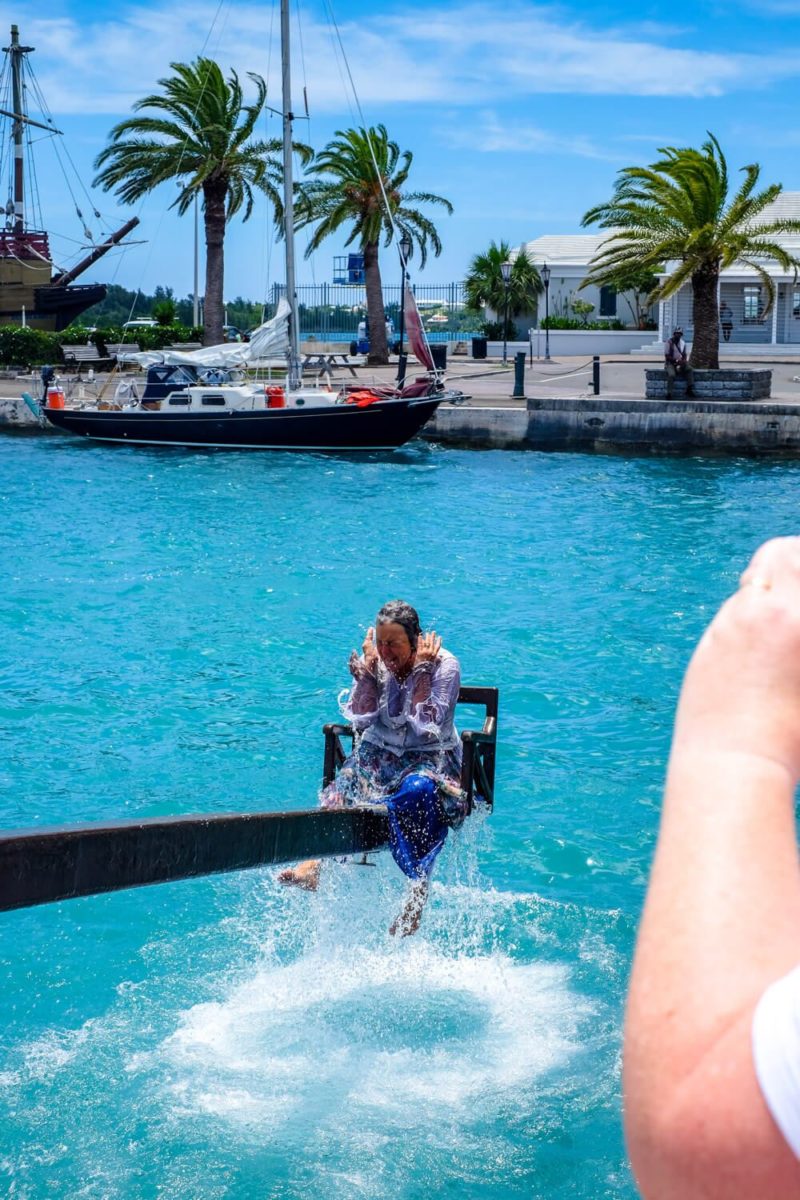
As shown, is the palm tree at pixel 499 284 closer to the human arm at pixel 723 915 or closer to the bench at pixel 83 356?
the bench at pixel 83 356

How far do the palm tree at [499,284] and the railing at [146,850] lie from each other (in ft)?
166

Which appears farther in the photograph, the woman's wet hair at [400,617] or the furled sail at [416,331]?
the furled sail at [416,331]

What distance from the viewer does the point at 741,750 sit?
79 centimetres

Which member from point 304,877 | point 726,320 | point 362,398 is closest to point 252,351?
point 362,398

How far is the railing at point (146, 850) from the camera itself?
214 cm

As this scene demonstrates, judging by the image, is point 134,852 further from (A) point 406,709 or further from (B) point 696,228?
(B) point 696,228

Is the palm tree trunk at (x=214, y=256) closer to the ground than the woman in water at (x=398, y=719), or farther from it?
farther from it

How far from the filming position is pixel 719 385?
2942 cm

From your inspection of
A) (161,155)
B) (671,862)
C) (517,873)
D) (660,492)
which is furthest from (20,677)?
(161,155)

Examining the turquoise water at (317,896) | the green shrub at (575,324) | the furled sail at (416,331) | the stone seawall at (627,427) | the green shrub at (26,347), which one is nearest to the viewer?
the turquoise water at (317,896)

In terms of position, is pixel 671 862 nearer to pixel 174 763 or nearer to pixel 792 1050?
pixel 792 1050

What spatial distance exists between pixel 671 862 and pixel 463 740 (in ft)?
16.8

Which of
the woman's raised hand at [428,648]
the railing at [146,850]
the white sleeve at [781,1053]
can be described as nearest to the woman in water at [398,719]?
the woman's raised hand at [428,648]

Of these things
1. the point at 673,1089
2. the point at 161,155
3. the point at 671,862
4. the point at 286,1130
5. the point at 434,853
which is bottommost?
the point at 286,1130
